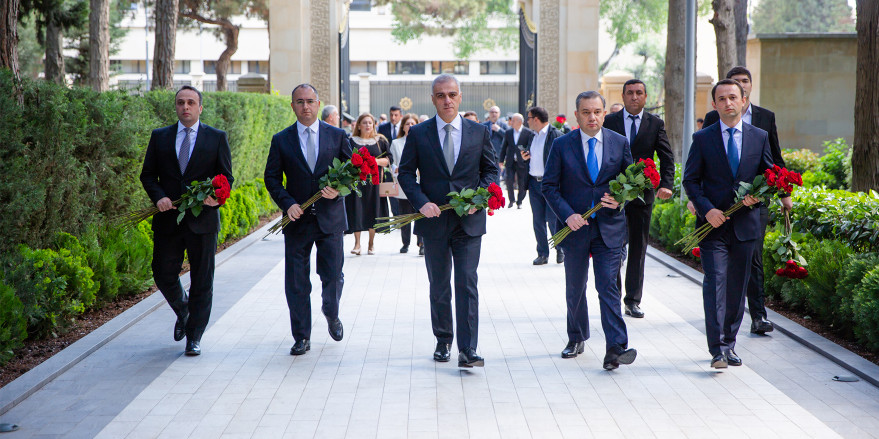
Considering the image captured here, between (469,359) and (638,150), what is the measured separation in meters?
3.07

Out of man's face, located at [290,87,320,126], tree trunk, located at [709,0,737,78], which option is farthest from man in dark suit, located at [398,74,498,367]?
tree trunk, located at [709,0,737,78]

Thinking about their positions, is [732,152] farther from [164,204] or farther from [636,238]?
[164,204]

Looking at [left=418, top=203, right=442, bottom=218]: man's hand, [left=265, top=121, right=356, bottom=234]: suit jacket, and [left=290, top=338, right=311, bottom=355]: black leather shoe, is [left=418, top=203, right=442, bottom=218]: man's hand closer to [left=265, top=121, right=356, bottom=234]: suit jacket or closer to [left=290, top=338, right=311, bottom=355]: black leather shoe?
[left=265, top=121, right=356, bottom=234]: suit jacket

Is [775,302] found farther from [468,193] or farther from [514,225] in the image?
[514,225]

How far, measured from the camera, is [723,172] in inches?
273

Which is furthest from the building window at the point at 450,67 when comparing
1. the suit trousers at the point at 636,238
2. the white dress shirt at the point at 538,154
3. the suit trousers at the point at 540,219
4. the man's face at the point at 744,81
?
the man's face at the point at 744,81

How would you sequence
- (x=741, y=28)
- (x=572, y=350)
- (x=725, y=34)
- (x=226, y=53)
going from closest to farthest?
(x=572, y=350)
(x=725, y=34)
(x=741, y=28)
(x=226, y=53)

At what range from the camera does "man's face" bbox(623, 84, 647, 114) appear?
8.59 meters

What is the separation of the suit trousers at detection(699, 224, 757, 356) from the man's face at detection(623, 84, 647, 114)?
2003 mm

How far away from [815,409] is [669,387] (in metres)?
0.94

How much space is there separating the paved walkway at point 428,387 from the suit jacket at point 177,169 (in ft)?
3.42

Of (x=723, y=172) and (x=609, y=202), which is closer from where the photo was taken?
(x=609, y=202)

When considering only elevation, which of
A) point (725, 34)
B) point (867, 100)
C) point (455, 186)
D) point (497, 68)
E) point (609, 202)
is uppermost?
point (497, 68)

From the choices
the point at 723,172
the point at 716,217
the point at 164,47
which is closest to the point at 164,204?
the point at 716,217
